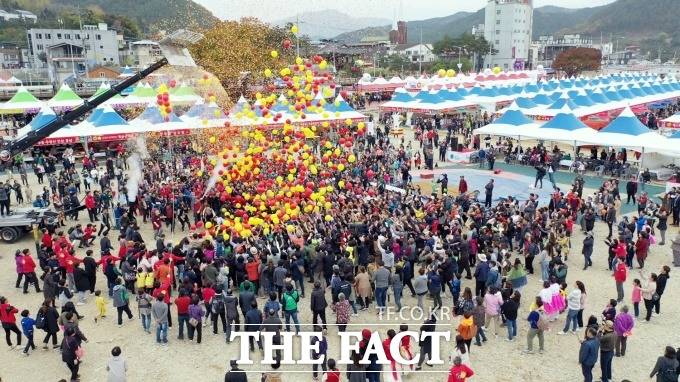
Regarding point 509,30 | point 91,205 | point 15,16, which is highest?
point 15,16

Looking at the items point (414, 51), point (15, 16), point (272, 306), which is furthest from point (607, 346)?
point (15, 16)

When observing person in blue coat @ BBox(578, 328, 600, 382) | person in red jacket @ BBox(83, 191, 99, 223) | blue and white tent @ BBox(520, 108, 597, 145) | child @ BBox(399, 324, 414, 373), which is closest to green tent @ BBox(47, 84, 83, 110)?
person in red jacket @ BBox(83, 191, 99, 223)

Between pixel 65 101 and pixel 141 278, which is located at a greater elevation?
pixel 65 101

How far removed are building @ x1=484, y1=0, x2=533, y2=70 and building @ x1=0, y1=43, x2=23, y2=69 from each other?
78588 mm

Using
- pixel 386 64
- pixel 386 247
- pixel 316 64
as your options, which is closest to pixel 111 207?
pixel 316 64

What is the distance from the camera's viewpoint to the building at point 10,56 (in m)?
71.3

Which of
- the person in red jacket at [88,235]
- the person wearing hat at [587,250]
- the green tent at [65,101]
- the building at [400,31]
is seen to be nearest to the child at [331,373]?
the person wearing hat at [587,250]

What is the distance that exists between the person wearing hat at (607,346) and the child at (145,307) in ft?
22.2

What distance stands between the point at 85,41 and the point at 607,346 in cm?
7590

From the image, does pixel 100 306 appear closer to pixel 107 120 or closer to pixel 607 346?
pixel 607 346

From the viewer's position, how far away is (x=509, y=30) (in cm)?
10212

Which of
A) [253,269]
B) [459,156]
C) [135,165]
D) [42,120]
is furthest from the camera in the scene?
[42,120]

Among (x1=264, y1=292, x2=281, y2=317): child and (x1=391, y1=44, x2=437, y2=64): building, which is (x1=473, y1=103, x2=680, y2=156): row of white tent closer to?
(x1=264, y1=292, x2=281, y2=317): child

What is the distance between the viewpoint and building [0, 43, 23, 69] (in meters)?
71.3
